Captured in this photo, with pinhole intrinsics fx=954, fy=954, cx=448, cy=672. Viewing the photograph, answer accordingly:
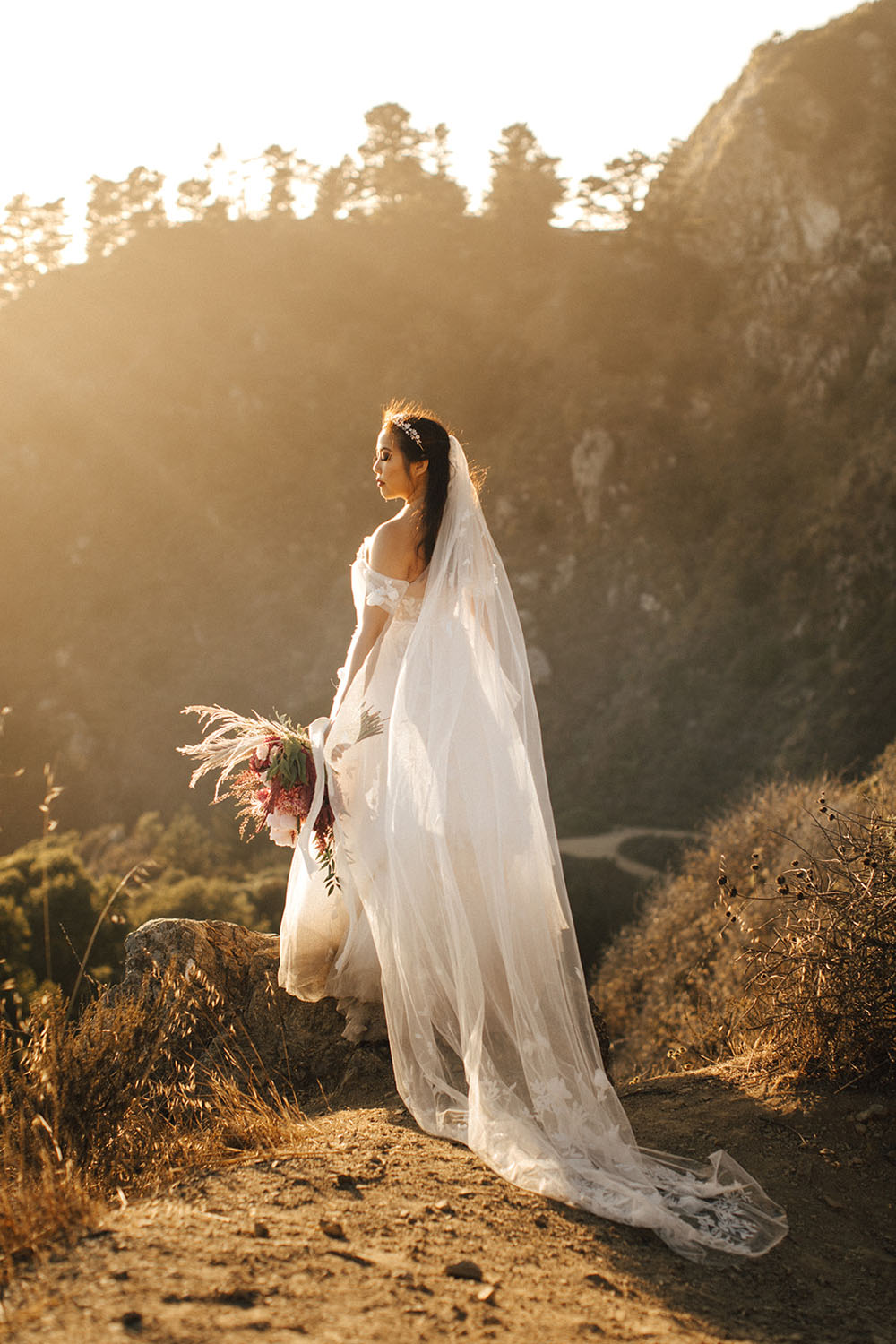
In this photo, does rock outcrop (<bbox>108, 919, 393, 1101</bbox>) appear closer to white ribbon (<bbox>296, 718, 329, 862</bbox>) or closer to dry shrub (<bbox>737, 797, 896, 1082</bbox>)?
white ribbon (<bbox>296, 718, 329, 862</bbox>)

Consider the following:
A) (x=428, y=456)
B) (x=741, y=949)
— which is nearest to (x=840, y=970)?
(x=428, y=456)

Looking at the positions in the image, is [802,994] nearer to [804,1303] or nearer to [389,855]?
[804,1303]

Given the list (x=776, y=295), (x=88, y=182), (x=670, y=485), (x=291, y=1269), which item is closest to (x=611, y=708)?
(x=670, y=485)

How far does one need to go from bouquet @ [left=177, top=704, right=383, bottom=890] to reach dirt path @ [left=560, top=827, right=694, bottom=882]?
15.5 metres

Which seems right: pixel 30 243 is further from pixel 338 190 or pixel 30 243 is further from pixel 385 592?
pixel 385 592

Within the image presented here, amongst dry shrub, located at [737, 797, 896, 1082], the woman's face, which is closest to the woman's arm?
the woman's face

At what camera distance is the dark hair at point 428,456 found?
3.74 m

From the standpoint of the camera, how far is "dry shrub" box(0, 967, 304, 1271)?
204 cm

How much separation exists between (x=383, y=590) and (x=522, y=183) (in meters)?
45.7

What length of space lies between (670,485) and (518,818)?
30976 mm

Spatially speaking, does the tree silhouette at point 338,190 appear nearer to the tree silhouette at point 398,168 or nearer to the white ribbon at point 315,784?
the tree silhouette at point 398,168

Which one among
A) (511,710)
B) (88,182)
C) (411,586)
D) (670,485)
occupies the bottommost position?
(511,710)

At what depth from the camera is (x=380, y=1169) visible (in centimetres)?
260

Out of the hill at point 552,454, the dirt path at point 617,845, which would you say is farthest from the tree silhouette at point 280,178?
the dirt path at point 617,845
